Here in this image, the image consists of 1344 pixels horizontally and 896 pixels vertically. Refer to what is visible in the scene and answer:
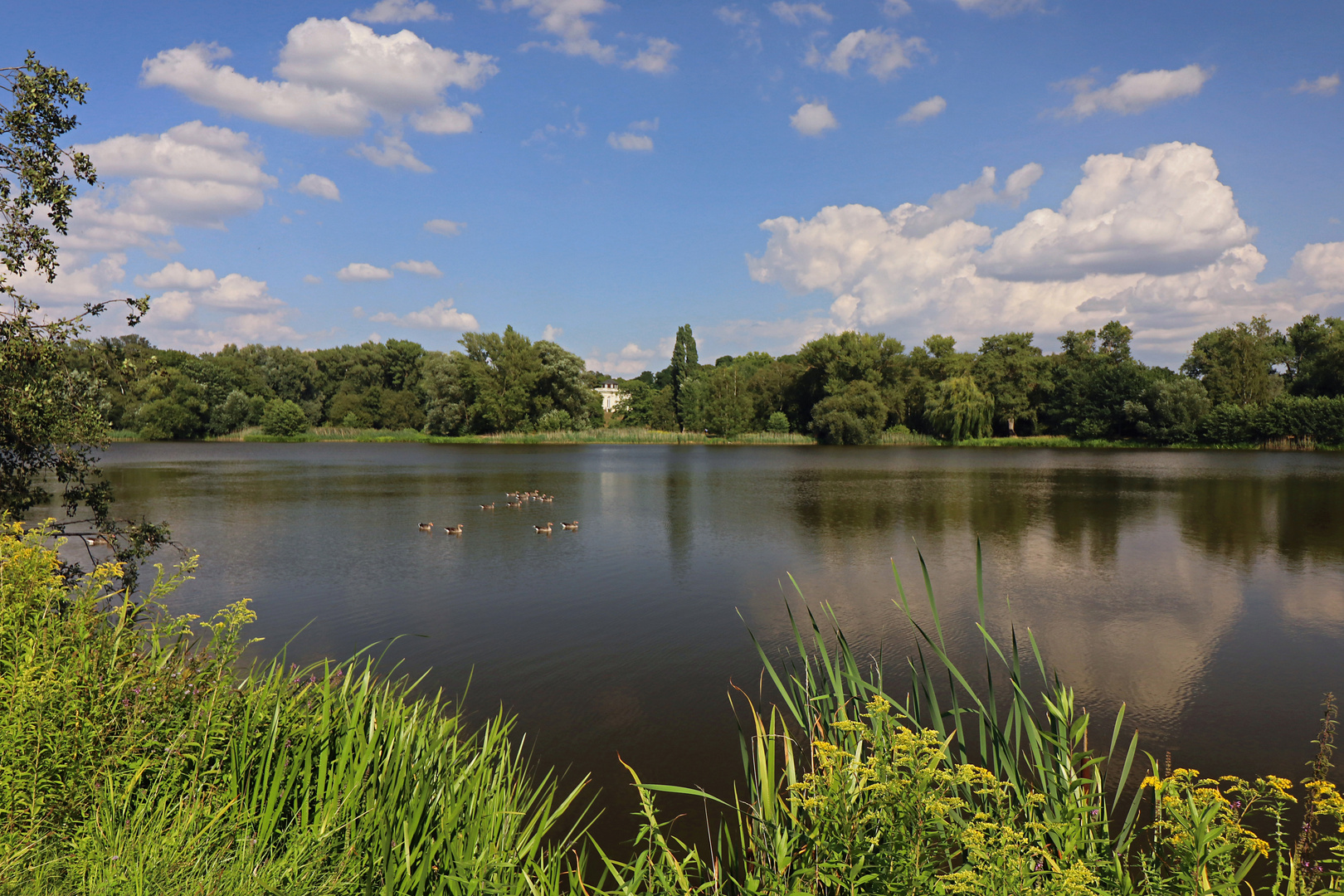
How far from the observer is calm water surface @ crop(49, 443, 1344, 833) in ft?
23.4

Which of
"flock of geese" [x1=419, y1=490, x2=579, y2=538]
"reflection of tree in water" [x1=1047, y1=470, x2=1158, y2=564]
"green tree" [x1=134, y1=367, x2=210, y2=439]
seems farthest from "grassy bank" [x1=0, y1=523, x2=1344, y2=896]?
"green tree" [x1=134, y1=367, x2=210, y2=439]

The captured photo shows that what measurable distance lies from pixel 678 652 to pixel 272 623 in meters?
6.24

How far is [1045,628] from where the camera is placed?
32.8 feet

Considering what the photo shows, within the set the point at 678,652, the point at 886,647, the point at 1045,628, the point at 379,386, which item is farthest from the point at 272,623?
the point at 379,386

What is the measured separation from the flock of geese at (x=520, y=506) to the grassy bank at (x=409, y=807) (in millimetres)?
14287

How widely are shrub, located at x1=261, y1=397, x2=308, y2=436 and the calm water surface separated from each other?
57845 mm

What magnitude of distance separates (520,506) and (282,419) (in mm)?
71107

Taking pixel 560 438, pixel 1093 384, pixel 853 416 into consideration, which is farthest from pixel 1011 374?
pixel 560 438

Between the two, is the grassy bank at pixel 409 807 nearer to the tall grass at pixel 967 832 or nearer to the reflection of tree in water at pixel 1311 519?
the tall grass at pixel 967 832

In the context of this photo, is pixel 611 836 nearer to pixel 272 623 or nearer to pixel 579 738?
pixel 579 738

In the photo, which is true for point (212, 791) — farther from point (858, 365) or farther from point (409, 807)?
point (858, 365)

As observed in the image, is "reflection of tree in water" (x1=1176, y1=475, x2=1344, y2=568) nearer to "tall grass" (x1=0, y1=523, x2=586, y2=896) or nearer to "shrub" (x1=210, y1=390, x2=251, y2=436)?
"tall grass" (x1=0, y1=523, x2=586, y2=896)

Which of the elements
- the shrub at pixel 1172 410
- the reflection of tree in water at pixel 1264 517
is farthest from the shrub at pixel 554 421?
the reflection of tree in water at pixel 1264 517

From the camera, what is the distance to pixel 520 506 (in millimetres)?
24516
